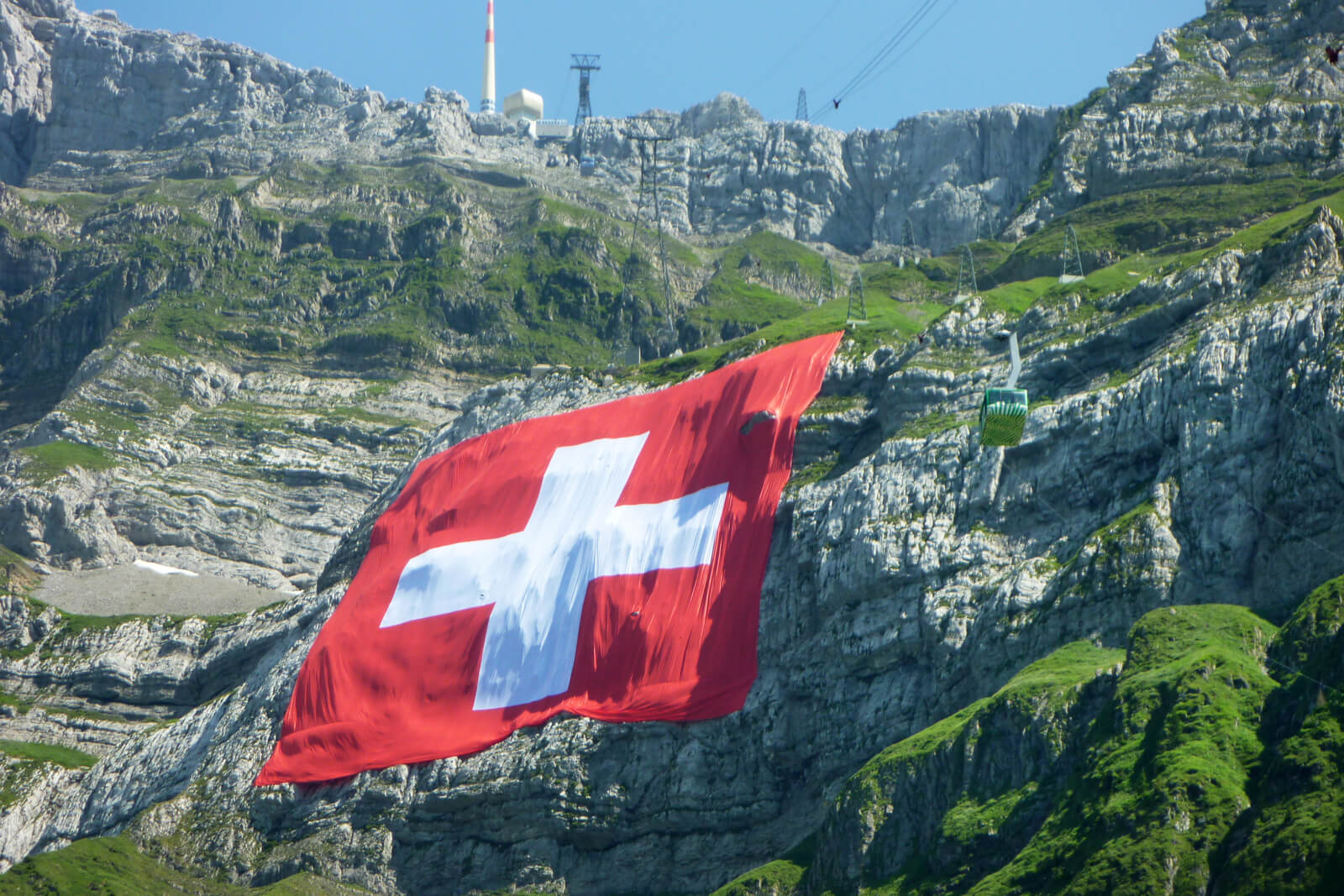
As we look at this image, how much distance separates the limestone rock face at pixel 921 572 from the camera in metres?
61.7

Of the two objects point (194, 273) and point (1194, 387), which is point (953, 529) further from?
point (194, 273)

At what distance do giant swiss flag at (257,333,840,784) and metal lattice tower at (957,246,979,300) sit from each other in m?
16.3

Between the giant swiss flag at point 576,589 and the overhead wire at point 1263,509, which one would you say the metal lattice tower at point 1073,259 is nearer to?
the giant swiss flag at point 576,589

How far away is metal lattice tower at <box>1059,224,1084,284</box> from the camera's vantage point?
290 feet

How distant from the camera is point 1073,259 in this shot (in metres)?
95.8

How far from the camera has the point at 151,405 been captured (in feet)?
502

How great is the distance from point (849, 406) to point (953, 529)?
13.8 m

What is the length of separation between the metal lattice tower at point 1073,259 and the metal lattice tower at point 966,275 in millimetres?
5548

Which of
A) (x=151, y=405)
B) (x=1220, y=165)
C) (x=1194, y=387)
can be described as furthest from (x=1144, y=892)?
(x=151, y=405)

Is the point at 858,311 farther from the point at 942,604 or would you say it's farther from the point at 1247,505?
the point at 1247,505

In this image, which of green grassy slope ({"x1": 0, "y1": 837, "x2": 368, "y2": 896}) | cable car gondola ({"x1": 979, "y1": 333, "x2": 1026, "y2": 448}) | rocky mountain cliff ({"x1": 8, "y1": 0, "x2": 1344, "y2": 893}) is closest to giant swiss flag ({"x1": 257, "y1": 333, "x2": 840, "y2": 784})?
rocky mountain cliff ({"x1": 8, "y1": 0, "x2": 1344, "y2": 893})

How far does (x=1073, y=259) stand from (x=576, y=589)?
125 ft

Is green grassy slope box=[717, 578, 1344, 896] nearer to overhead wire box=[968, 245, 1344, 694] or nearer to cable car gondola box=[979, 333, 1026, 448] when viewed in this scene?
overhead wire box=[968, 245, 1344, 694]

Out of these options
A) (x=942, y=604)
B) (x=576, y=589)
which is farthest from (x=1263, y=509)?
(x=576, y=589)
